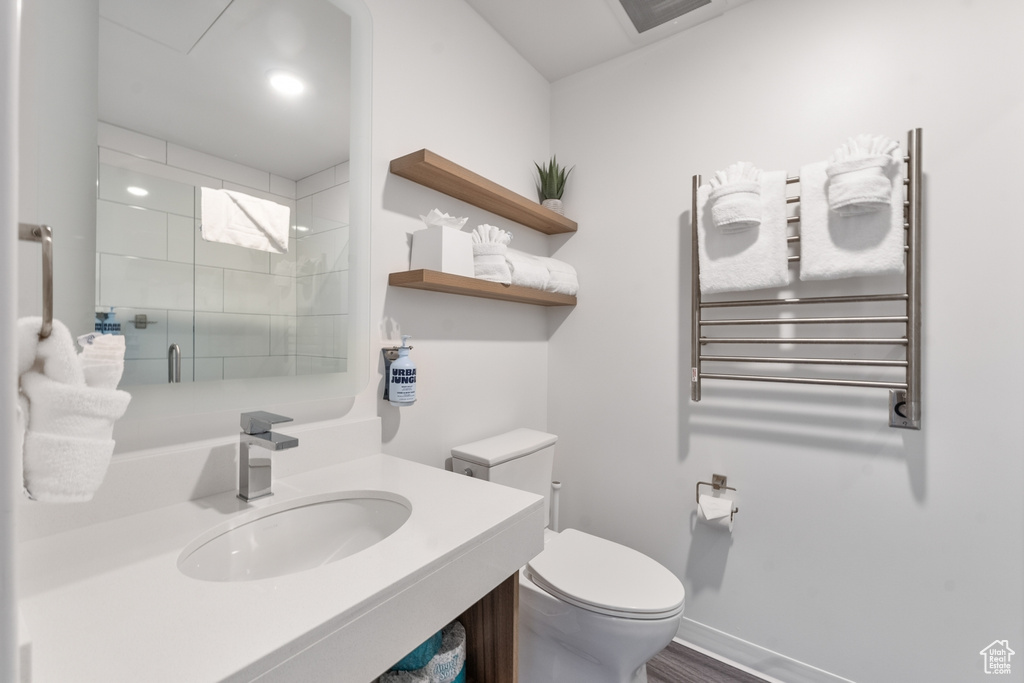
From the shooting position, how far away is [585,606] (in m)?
1.18

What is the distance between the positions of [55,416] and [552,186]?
5.97 feet

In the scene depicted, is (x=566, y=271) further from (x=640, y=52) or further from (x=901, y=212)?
(x=901, y=212)

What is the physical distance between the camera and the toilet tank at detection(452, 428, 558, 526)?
145 cm

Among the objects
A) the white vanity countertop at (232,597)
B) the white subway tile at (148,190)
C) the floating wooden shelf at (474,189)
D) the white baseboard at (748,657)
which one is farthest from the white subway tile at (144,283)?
the white baseboard at (748,657)

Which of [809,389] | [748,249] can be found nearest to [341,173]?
[748,249]

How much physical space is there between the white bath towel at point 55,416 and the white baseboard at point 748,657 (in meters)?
1.86

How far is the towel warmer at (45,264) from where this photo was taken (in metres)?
0.38

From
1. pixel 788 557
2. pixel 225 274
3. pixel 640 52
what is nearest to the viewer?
pixel 225 274

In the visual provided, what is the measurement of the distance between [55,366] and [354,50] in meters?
1.15

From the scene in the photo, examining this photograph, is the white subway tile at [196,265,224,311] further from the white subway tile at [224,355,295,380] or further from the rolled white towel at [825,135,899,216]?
the rolled white towel at [825,135,899,216]

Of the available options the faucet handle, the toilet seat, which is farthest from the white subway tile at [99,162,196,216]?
the toilet seat

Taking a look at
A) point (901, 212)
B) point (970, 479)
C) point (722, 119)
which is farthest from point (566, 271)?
point (970, 479)

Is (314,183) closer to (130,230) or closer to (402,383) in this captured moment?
(130,230)

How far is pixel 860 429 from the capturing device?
1378 millimetres
